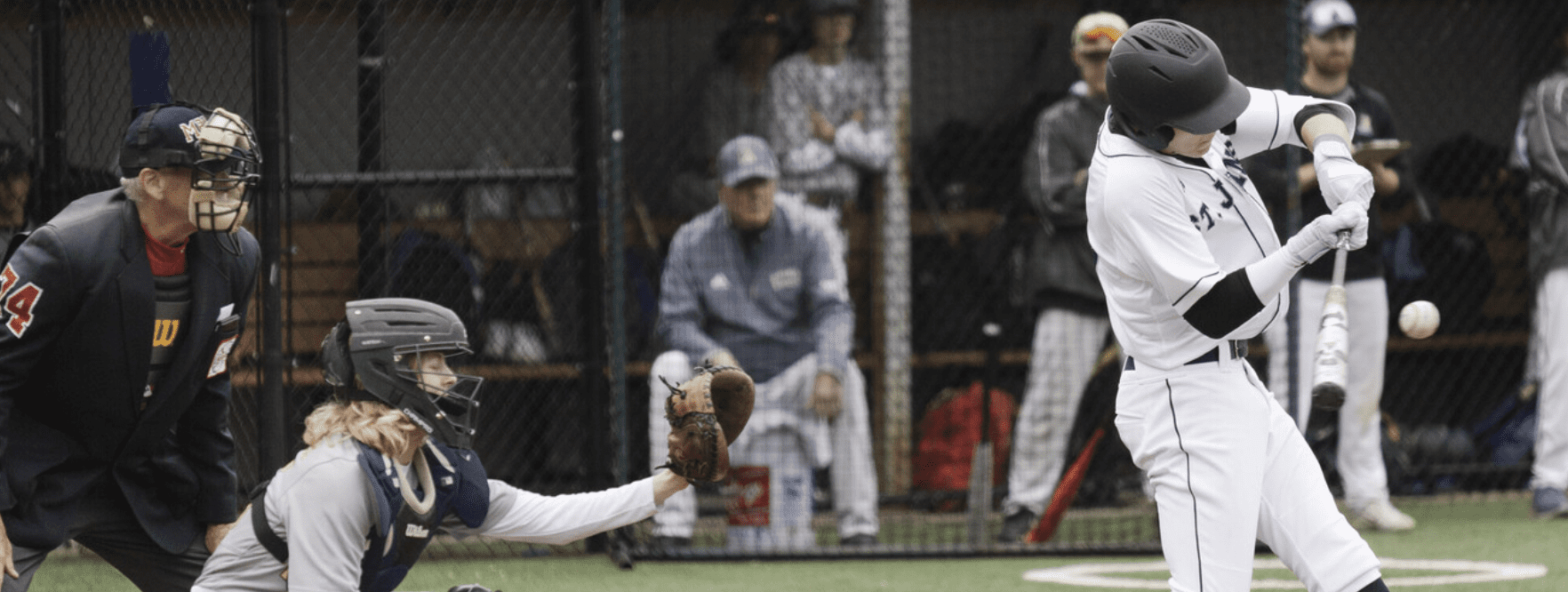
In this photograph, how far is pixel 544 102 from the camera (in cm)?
759

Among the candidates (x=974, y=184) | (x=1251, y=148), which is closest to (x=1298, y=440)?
(x=1251, y=148)

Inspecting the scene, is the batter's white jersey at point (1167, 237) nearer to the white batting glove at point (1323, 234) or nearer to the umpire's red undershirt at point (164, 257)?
the white batting glove at point (1323, 234)

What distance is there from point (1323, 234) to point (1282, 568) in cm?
279

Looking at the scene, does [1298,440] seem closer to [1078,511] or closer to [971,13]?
[1078,511]

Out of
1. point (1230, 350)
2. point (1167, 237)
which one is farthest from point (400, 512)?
point (1230, 350)

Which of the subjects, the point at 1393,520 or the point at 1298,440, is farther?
the point at 1393,520

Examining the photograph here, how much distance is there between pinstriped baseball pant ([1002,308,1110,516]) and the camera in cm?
627

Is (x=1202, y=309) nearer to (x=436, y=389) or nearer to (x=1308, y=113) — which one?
(x=1308, y=113)

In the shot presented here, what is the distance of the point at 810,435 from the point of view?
614 centimetres

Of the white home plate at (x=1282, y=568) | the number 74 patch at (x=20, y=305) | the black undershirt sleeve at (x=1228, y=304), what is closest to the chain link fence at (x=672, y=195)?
the white home plate at (x=1282, y=568)

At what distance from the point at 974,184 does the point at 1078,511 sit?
69.3 inches

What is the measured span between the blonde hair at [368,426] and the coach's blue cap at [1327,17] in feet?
13.5

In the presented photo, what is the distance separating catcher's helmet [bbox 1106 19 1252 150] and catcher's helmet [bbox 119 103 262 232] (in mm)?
1836

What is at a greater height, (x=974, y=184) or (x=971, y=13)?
(x=971, y=13)
